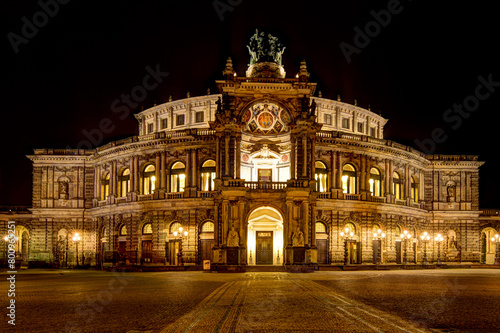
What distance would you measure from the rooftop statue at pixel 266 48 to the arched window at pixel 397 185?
21.3 meters

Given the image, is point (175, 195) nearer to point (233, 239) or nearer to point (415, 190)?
point (233, 239)

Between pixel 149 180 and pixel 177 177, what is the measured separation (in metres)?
4.12

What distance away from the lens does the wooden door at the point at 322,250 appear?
60.3 metres

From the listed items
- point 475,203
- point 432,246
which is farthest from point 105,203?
point 475,203

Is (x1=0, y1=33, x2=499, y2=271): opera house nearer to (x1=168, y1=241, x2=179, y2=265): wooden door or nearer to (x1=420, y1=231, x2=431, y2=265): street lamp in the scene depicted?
(x1=168, y1=241, x2=179, y2=265): wooden door

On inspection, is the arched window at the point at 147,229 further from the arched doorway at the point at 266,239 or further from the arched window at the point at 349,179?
the arched window at the point at 349,179

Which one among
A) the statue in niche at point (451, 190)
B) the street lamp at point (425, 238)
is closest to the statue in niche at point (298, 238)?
the street lamp at point (425, 238)

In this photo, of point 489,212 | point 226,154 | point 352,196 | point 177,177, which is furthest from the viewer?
point 489,212

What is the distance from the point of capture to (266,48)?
6088cm

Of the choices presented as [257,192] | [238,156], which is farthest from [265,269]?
[238,156]

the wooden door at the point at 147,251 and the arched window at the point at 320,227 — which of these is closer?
the arched window at the point at 320,227

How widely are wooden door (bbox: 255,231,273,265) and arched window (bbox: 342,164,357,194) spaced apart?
12780 mm

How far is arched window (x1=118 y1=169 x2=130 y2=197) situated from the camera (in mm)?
66562

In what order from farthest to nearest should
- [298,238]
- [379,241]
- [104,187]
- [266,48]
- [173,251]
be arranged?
[104,187] → [379,241] → [173,251] → [266,48] → [298,238]
